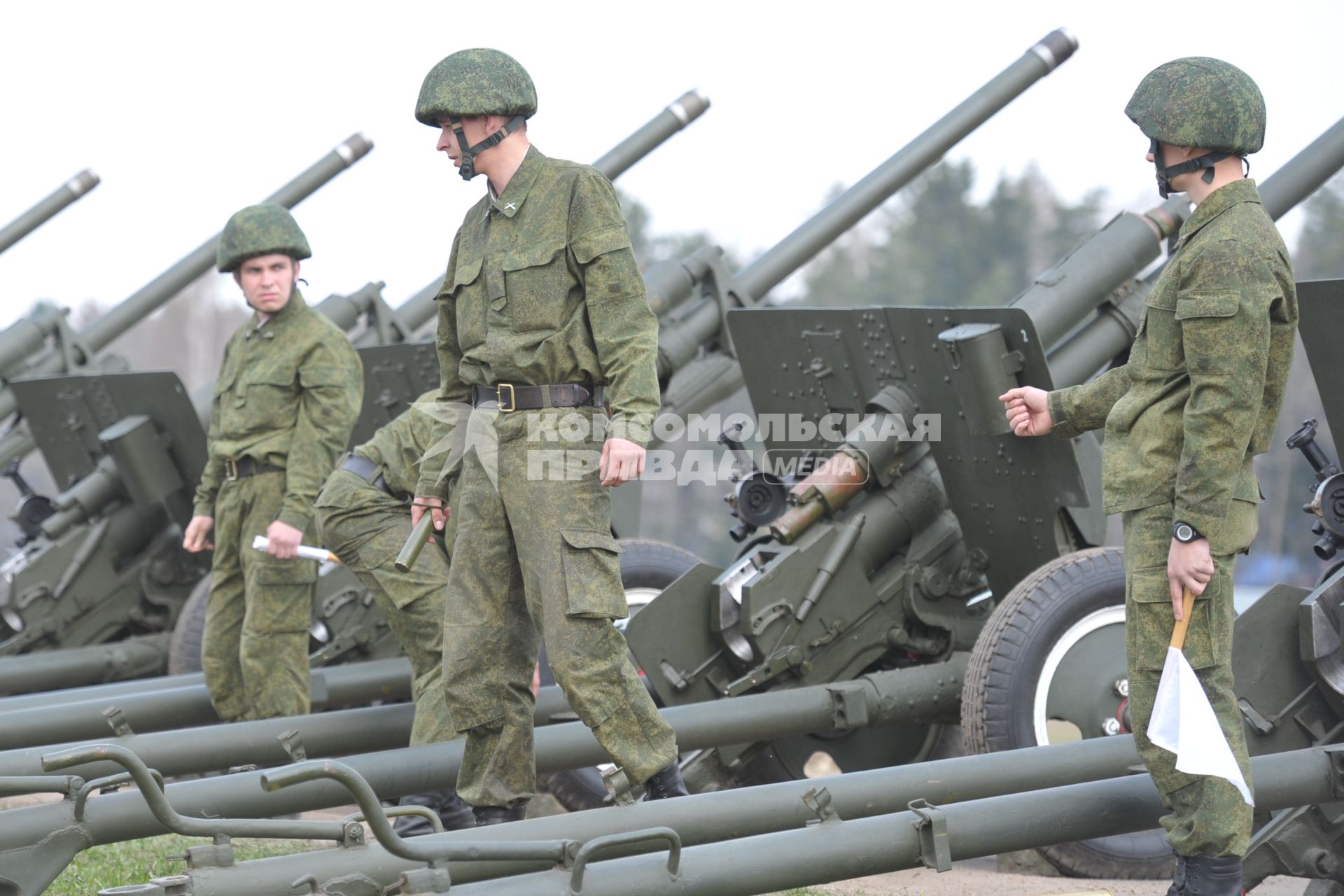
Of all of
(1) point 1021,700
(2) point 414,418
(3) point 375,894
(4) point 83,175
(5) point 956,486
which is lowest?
(1) point 1021,700

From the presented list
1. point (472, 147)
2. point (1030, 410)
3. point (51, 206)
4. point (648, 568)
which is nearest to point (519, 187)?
point (472, 147)

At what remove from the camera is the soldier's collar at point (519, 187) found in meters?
3.92

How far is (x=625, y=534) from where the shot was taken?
6973mm

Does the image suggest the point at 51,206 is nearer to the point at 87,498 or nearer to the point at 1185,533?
the point at 87,498

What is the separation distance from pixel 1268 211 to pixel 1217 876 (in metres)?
2.97

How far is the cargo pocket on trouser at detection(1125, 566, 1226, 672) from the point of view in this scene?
3439 mm

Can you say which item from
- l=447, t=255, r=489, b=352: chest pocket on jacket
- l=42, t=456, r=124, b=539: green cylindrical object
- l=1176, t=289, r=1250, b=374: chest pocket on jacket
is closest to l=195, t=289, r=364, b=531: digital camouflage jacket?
l=447, t=255, r=489, b=352: chest pocket on jacket

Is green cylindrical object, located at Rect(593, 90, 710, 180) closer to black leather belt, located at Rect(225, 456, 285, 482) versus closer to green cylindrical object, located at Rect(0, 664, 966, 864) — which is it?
black leather belt, located at Rect(225, 456, 285, 482)

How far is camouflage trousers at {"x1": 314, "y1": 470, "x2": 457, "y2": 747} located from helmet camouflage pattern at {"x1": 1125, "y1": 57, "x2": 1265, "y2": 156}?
2508 mm

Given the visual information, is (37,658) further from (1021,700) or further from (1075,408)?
(1075,408)

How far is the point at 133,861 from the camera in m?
4.87

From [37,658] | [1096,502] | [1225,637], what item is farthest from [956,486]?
[37,658]

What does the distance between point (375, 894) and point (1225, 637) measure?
1762 mm

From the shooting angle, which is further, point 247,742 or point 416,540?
point 247,742
